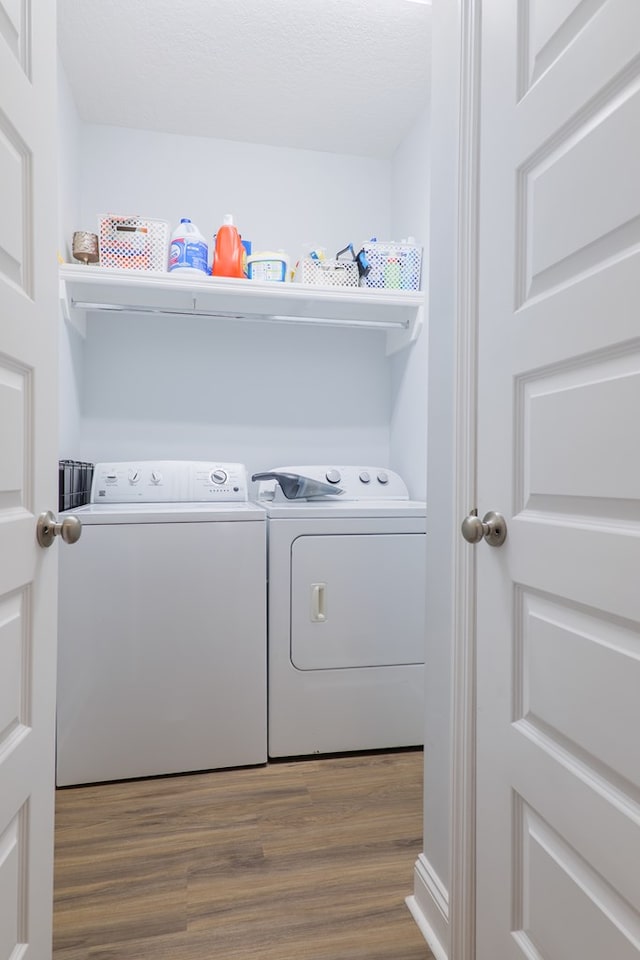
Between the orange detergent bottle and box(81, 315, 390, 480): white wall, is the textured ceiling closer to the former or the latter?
the orange detergent bottle

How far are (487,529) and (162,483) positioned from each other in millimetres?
1547

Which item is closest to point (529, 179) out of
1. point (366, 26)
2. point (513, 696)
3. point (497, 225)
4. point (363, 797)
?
point (497, 225)

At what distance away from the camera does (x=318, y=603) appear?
6.86 feet

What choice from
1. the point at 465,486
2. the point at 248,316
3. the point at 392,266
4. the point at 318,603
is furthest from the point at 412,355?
the point at 465,486

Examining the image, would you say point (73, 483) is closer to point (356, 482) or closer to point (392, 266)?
point (356, 482)

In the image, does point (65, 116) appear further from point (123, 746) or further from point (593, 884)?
point (593, 884)

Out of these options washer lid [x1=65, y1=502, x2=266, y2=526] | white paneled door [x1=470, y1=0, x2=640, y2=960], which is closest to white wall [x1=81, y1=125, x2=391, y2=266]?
washer lid [x1=65, y1=502, x2=266, y2=526]

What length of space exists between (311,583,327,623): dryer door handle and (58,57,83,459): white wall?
38.6 inches

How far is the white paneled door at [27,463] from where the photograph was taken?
828mm

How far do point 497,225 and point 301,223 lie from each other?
200 cm

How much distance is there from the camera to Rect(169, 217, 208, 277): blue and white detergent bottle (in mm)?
2326

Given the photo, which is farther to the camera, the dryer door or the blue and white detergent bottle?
the blue and white detergent bottle

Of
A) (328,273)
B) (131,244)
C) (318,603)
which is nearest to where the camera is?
(318,603)

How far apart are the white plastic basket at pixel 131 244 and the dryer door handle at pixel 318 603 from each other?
132 cm
